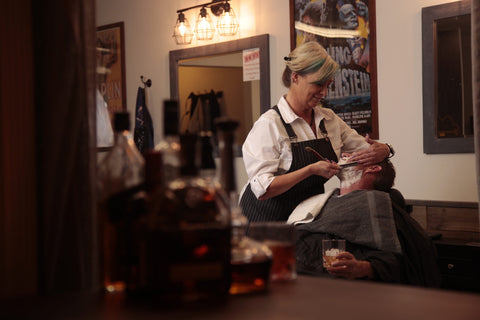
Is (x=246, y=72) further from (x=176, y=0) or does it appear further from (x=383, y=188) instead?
(x=383, y=188)

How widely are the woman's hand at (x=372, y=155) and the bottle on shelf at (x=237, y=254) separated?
207cm

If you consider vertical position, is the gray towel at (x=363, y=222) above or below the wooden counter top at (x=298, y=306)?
below

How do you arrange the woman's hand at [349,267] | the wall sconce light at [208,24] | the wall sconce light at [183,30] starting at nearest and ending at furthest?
the woman's hand at [349,267]
the wall sconce light at [208,24]
the wall sconce light at [183,30]

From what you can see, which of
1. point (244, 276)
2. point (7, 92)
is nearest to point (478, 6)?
point (244, 276)

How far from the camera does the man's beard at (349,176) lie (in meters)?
2.89

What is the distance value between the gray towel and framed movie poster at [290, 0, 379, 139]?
4.96ft

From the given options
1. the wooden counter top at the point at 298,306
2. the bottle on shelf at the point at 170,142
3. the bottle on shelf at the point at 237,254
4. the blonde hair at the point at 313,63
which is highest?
the blonde hair at the point at 313,63

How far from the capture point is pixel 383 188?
289cm

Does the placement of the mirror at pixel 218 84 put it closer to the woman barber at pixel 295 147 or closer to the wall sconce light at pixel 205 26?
the wall sconce light at pixel 205 26

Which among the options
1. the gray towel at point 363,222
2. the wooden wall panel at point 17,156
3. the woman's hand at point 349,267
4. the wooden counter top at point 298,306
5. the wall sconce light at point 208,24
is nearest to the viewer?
the wooden counter top at point 298,306

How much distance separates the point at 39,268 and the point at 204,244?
361mm

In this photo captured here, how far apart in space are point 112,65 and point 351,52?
250 cm

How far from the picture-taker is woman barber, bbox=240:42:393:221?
9.73 ft

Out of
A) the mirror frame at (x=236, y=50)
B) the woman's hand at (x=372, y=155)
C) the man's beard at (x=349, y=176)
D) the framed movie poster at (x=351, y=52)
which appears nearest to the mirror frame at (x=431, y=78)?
the framed movie poster at (x=351, y=52)
